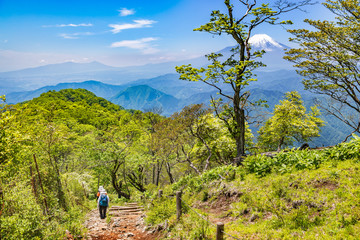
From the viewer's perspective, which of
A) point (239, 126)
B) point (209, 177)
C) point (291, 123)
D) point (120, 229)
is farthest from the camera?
point (291, 123)

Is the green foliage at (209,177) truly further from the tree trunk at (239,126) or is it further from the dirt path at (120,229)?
the dirt path at (120,229)

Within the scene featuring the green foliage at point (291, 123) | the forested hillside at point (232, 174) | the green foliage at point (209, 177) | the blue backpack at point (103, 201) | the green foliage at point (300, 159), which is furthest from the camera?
the green foliage at point (291, 123)

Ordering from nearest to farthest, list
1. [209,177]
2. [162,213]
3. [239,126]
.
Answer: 1. [162,213]
2. [209,177]
3. [239,126]

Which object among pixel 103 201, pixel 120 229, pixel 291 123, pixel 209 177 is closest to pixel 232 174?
pixel 209 177

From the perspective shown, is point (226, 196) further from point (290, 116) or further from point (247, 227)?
point (290, 116)

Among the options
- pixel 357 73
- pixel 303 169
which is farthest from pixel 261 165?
pixel 357 73

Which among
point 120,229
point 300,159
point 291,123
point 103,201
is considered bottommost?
point 120,229

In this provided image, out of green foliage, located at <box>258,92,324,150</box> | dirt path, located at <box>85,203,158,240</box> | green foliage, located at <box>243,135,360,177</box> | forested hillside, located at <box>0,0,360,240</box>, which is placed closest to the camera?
forested hillside, located at <box>0,0,360,240</box>

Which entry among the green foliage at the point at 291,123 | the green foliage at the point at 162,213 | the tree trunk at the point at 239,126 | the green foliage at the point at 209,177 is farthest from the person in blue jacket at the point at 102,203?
the green foliage at the point at 291,123

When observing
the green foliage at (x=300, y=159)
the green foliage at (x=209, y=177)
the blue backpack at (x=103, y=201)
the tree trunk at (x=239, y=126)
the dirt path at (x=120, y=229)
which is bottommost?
the dirt path at (x=120, y=229)

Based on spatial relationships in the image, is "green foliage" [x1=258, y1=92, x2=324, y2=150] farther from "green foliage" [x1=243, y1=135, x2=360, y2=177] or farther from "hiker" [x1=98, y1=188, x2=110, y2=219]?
"hiker" [x1=98, y1=188, x2=110, y2=219]

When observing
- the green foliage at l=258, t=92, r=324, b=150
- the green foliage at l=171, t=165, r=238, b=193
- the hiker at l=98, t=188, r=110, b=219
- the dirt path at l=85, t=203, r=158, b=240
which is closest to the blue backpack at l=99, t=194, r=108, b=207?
the hiker at l=98, t=188, r=110, b=219

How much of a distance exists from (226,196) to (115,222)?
593 cm

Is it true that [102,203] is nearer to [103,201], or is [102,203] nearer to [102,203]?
[102,203]
